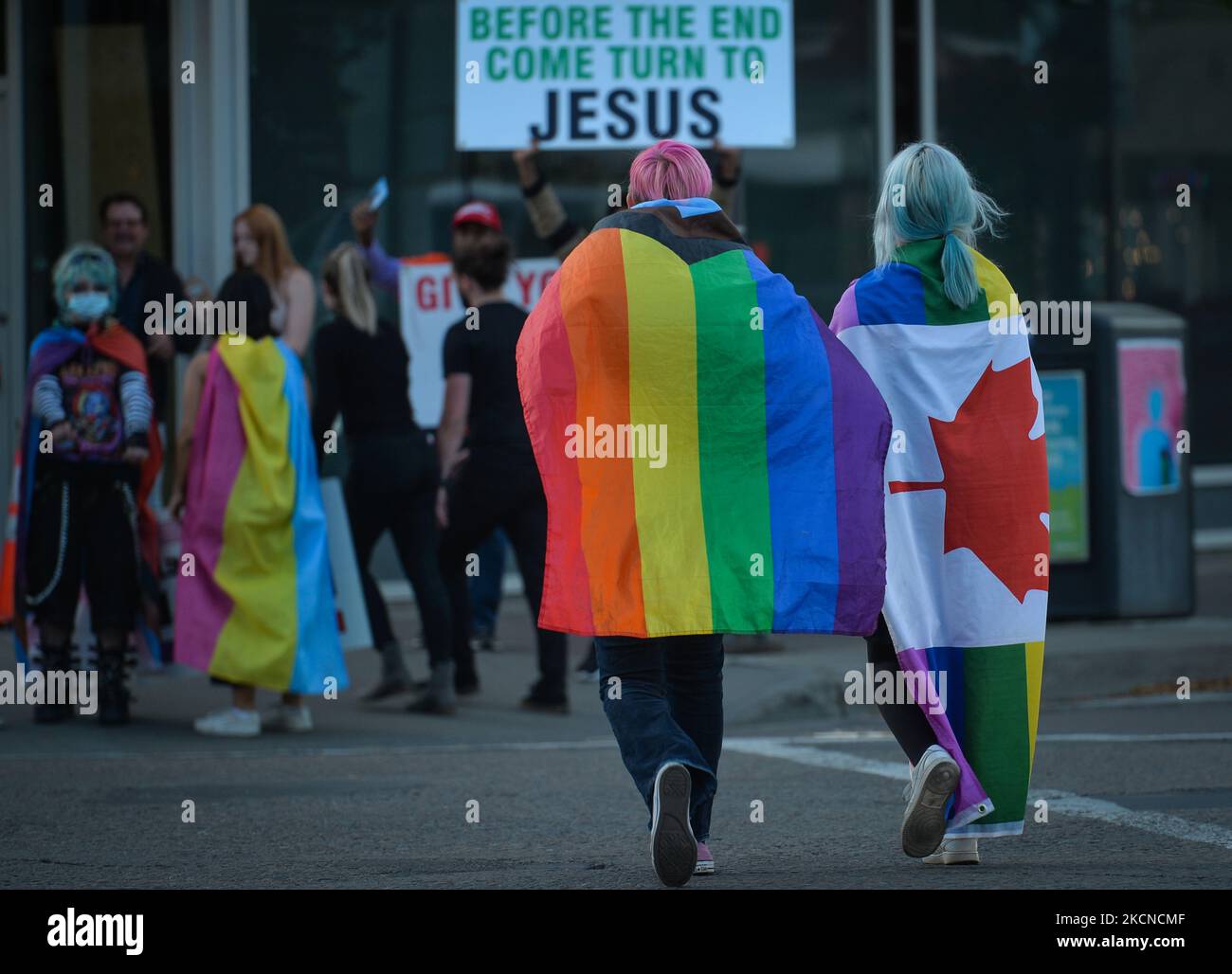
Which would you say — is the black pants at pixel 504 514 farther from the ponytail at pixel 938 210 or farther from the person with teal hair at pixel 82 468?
the ponytail at pixel 938 210

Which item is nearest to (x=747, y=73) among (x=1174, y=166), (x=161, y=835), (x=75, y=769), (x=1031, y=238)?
(x=1031, y=238)

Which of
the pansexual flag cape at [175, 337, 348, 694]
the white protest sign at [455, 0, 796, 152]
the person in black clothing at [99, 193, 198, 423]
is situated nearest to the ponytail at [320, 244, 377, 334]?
the pansexual flag cape at [175, 337, 348, 694]

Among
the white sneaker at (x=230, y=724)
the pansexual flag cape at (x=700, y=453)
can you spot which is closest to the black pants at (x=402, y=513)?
the white sneaker at (x=230, y=724)

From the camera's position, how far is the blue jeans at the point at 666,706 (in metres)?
5.14

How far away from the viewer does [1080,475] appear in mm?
11211

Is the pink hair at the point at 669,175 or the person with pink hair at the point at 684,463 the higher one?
the pink hair at the point at 669,175

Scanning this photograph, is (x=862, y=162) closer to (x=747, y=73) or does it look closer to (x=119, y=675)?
(x=747, y=73)

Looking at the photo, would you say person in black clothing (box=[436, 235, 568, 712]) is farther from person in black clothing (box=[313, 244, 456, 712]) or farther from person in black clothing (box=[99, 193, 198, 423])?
person in black clothing (box=[99, 193, 198, 423])

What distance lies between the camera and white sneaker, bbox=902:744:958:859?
532cm

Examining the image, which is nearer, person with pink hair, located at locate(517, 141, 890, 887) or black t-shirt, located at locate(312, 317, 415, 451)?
person with pink hair, located at locate(517, 141, 890, 887)

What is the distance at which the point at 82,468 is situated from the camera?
28.6 feet

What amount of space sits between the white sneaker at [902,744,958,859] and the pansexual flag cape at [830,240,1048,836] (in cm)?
21

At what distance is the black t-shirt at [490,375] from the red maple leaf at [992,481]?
3.53 meters
